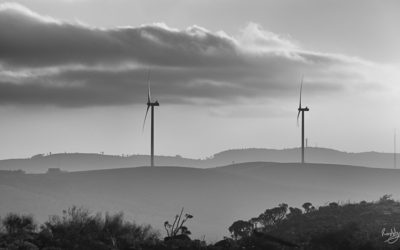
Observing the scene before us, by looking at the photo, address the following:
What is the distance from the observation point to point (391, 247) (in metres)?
53.0

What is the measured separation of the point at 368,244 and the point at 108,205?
137m

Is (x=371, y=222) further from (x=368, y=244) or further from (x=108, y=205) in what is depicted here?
(x=108, y=205)

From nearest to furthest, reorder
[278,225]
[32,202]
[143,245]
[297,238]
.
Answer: [143,245], [297,238], [278,225], [32,202]

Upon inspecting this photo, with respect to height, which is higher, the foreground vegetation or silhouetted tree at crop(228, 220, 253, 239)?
the foreground vegetation

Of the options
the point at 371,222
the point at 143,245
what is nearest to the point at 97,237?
the point at 143,245
